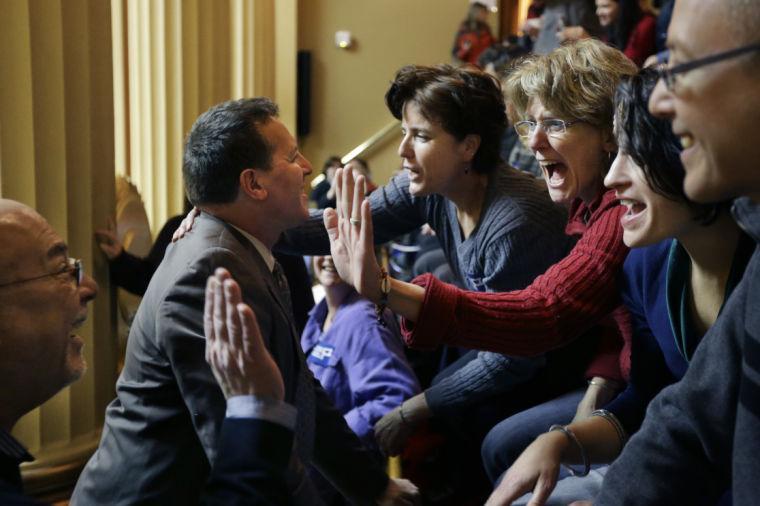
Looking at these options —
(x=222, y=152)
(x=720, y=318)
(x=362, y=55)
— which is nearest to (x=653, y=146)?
(x=720, y=318)

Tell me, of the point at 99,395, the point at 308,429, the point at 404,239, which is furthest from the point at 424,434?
the point at 404,239

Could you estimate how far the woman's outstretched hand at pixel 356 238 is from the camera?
1.86m

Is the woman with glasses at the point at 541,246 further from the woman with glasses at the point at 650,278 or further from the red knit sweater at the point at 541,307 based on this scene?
the woman with glasses at the point at 650,278

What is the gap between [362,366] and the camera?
106 inches

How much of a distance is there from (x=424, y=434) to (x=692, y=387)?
4.82 feet

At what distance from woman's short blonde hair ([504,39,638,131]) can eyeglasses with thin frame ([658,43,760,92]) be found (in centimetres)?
100

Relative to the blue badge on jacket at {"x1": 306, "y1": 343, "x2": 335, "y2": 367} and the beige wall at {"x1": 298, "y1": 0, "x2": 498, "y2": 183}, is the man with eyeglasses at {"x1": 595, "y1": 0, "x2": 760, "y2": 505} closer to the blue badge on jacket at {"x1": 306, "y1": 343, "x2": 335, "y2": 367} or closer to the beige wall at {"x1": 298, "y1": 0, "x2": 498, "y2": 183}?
the blue badge on jacket at {"x1": 306, "y1": 343, "x2": 335, "y2": 367}

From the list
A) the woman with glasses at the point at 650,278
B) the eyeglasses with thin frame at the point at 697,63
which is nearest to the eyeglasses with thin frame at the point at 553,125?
the woman with glasses at the point at 650,278

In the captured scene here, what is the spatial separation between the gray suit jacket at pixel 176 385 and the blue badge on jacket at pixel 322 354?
79cm

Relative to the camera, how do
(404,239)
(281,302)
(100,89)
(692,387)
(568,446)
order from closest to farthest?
1. (692,387)
2. (568,446)
3. (281,302)
4. (100,89)
5. (404,239)

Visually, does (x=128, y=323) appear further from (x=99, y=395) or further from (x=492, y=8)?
(x=492, y=8)

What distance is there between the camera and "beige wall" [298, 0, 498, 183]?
9.73 m

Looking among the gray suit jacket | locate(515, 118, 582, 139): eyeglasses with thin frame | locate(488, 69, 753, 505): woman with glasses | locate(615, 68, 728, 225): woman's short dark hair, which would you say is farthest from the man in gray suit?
locate(615, 68, 728, 225): woman's short dark hair

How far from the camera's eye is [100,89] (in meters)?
3.17
